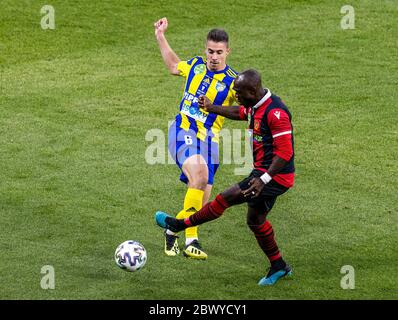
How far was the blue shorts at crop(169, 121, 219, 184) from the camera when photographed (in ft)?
40.5

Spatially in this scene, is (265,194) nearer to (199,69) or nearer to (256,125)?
(256,125)

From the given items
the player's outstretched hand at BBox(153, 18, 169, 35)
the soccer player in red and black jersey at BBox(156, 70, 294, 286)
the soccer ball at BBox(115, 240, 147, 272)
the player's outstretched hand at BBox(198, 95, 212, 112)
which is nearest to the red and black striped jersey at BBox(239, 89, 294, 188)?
the soccer player in red and black jersey at BBox(156, 70, 294, 286)

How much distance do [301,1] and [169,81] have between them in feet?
14.4

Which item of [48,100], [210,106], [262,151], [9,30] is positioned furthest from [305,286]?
[9,30]

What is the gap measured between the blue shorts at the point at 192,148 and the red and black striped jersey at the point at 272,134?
44.1 inches

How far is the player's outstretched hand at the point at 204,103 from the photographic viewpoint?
11.8 metres

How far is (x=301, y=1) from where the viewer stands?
21547 millimetres

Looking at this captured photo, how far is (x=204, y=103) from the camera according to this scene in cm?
1180

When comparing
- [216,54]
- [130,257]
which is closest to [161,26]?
[216,54]

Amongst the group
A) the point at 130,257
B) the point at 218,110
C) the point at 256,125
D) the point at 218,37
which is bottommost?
the point at 130,257

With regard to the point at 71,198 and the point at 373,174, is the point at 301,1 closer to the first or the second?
the point at 373,174

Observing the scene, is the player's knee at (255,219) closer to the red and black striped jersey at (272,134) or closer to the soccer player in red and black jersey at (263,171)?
the soccer player in red and black jersey at (263,171)

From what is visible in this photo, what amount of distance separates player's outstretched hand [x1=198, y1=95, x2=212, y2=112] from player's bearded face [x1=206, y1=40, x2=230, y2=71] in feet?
2.50

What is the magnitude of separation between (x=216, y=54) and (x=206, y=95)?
0.51 metres
